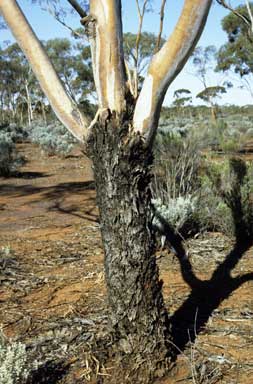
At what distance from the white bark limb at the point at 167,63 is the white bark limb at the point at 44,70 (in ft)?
1.18

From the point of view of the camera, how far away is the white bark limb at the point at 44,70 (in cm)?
277

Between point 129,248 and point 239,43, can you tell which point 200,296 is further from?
point 239,43

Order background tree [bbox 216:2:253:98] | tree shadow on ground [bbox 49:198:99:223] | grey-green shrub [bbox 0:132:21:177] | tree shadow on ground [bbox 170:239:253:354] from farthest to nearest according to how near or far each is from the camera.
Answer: background tree [bbox 216:2:253:98] → grey-green shrub [bbox 0:132:21:177] → tree shadow on ground [bbox 49:198:99:223] → tree shadow on ground [bbox 170:239:253:354]

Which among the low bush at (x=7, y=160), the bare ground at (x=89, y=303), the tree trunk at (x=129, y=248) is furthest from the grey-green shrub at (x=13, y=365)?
the low bush at (x=7, y=160)

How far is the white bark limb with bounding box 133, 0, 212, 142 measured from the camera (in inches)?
99.6

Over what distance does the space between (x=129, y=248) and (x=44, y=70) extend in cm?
112

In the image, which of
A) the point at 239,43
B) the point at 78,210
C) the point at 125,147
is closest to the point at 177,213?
the point at 78,210

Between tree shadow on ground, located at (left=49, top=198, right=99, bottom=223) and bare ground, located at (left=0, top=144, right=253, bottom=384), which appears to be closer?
bare ground, located at (left=0, top=144, right=253, bottom=384)

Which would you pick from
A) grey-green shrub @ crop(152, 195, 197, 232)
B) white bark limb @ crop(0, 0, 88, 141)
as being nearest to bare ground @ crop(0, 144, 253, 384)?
grey-green shrub @ crop(152, 195, 197, 232)

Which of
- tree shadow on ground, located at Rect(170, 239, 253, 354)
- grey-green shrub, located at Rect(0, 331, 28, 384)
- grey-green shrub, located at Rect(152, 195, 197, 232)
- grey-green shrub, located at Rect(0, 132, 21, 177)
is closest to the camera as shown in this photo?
grey-green shrub, located at Rect(0, 331, 28, 384)

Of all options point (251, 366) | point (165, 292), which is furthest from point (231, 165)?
point (251, 366)

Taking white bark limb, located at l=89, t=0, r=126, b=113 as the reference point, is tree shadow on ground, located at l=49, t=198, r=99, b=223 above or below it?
below

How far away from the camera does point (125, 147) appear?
2.61 metres

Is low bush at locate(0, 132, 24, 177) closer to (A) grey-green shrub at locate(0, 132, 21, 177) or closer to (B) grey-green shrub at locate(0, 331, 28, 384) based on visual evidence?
(A) grey-green shrub at locate(0, 132, 21, 177)
